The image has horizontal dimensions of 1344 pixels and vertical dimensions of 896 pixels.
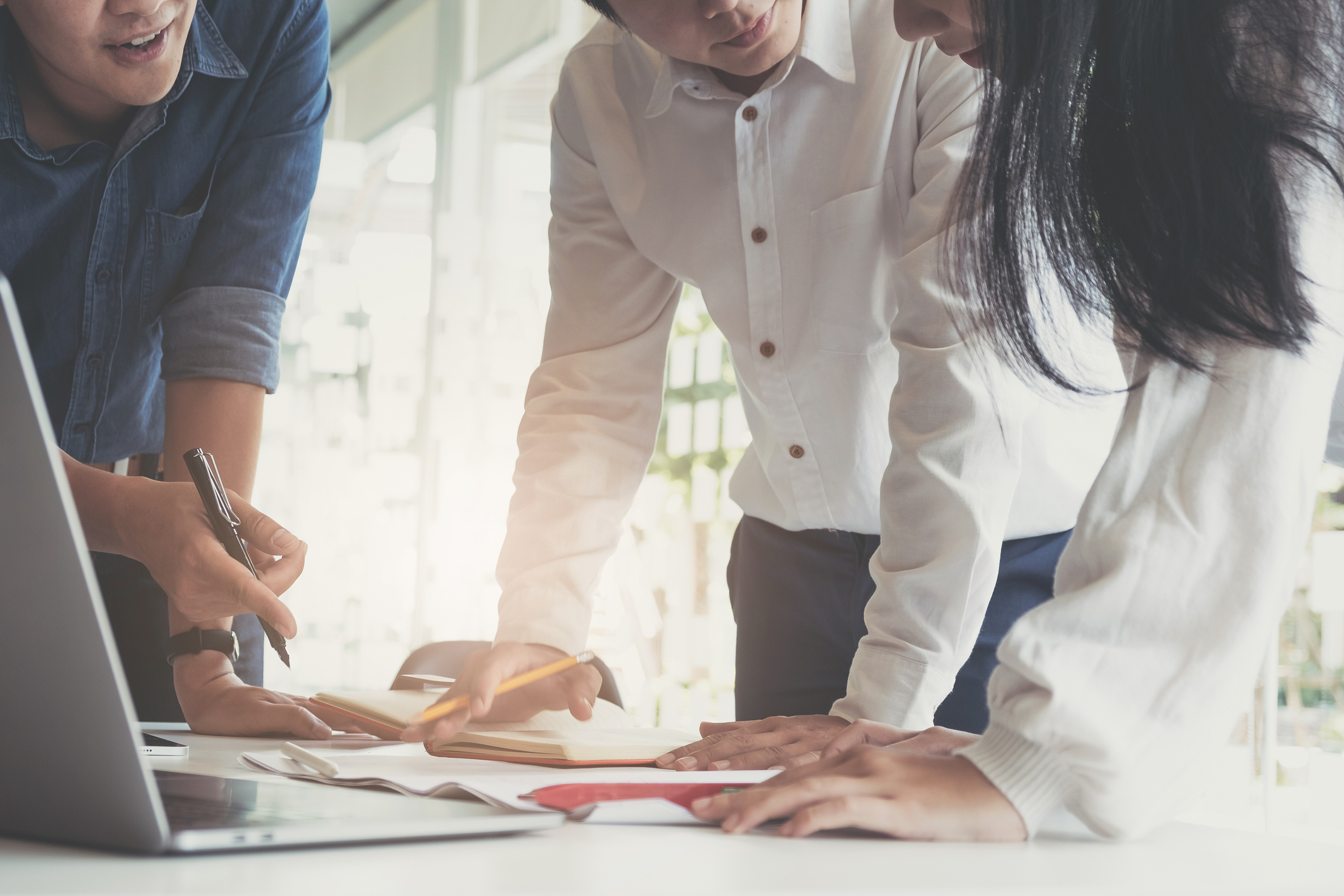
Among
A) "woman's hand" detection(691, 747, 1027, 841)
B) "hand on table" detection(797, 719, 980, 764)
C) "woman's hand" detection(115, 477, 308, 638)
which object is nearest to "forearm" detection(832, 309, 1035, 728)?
"hand on table" detection(797, 719, 980, 764)

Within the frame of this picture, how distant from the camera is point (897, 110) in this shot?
1.20 metres

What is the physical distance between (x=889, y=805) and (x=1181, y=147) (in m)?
0.38

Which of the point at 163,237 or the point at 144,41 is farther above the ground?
the point at 144,41

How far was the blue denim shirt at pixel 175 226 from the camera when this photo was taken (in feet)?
4.05

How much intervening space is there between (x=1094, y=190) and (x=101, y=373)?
1.16m

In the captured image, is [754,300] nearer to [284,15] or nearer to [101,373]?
[284,15]

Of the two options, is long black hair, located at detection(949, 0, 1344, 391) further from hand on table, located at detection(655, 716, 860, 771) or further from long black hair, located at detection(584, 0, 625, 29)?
long black hair, located at detection(584, 0, 625, 29)

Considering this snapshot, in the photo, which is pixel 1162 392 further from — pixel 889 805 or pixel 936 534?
pixel 936 534

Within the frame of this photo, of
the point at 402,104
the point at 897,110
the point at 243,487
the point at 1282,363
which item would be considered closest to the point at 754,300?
the point at 897,110

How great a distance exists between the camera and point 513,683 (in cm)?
108

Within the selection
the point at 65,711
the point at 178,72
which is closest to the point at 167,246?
the point at 178,72

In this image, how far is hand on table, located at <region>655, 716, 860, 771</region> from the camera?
2.68 feet

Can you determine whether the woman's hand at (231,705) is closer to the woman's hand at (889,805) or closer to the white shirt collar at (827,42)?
the woman's hand at (889,805)

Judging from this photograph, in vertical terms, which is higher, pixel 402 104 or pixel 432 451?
pixel 402 104
